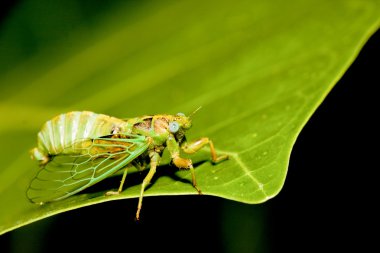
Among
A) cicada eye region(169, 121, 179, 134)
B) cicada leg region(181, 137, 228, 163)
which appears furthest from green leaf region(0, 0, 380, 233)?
cicada eye region(169, 121, 179, 134)

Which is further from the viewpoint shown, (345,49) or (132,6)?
(132,6)

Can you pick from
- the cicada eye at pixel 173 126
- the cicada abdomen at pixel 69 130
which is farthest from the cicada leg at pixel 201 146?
the cicada abdomen at pixel 69 130

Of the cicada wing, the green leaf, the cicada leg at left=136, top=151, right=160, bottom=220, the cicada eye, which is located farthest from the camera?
the cicada eye

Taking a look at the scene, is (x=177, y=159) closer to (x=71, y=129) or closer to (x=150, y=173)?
(x=150, y=173)

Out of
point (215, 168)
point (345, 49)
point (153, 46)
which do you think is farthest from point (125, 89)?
point (345, 49)

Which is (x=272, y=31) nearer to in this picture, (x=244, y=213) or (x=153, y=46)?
(x=153, y=46)

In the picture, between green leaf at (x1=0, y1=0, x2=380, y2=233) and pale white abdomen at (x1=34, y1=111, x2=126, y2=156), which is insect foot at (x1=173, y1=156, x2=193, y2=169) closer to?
green leaf at (x1=0, y1=0, x2=380, y2=233)

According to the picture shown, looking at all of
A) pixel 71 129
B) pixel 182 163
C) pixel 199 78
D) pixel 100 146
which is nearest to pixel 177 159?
pixel 182 163

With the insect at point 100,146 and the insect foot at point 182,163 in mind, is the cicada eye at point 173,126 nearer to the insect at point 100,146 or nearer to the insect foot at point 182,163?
the insect at point 100,146
